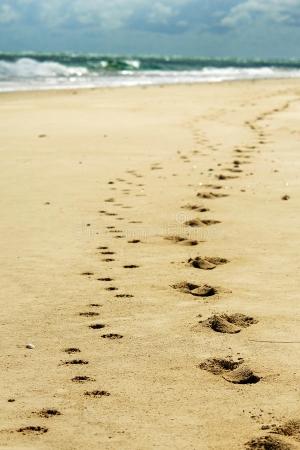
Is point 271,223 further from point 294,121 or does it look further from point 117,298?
point 294,121

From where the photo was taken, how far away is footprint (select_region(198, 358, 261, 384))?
2.74 meters

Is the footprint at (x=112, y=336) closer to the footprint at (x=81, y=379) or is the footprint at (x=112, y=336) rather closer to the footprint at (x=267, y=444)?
the footprint at (x=81, y=379)

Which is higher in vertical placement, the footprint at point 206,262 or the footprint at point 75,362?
the footprint at point 206,262

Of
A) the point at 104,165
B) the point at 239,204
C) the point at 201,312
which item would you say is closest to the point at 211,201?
the point at 239,204

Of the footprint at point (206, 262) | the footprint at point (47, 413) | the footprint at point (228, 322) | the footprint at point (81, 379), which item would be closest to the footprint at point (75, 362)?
the footprint at point (81, 379)

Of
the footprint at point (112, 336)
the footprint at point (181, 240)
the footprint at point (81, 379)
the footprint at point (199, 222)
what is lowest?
the footprint at point (81, 379)

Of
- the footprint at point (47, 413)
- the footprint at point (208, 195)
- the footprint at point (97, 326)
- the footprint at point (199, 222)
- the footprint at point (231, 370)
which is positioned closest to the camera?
the footprint at point (47, 413)

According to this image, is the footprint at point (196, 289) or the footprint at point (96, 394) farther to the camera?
the footprint at point (196, 289)

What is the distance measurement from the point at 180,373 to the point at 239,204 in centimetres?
313

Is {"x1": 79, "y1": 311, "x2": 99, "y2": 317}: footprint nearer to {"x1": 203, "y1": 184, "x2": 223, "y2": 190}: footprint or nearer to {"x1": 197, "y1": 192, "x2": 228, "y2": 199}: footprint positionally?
{"x1": 197, "y1": 192, "x2": 228, "y2": 199}: footprint

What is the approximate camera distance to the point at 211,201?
5945mm

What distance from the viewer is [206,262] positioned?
13.8ft

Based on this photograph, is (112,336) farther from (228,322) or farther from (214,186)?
(214,186)

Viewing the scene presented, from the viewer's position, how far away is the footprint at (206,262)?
4172 mm
